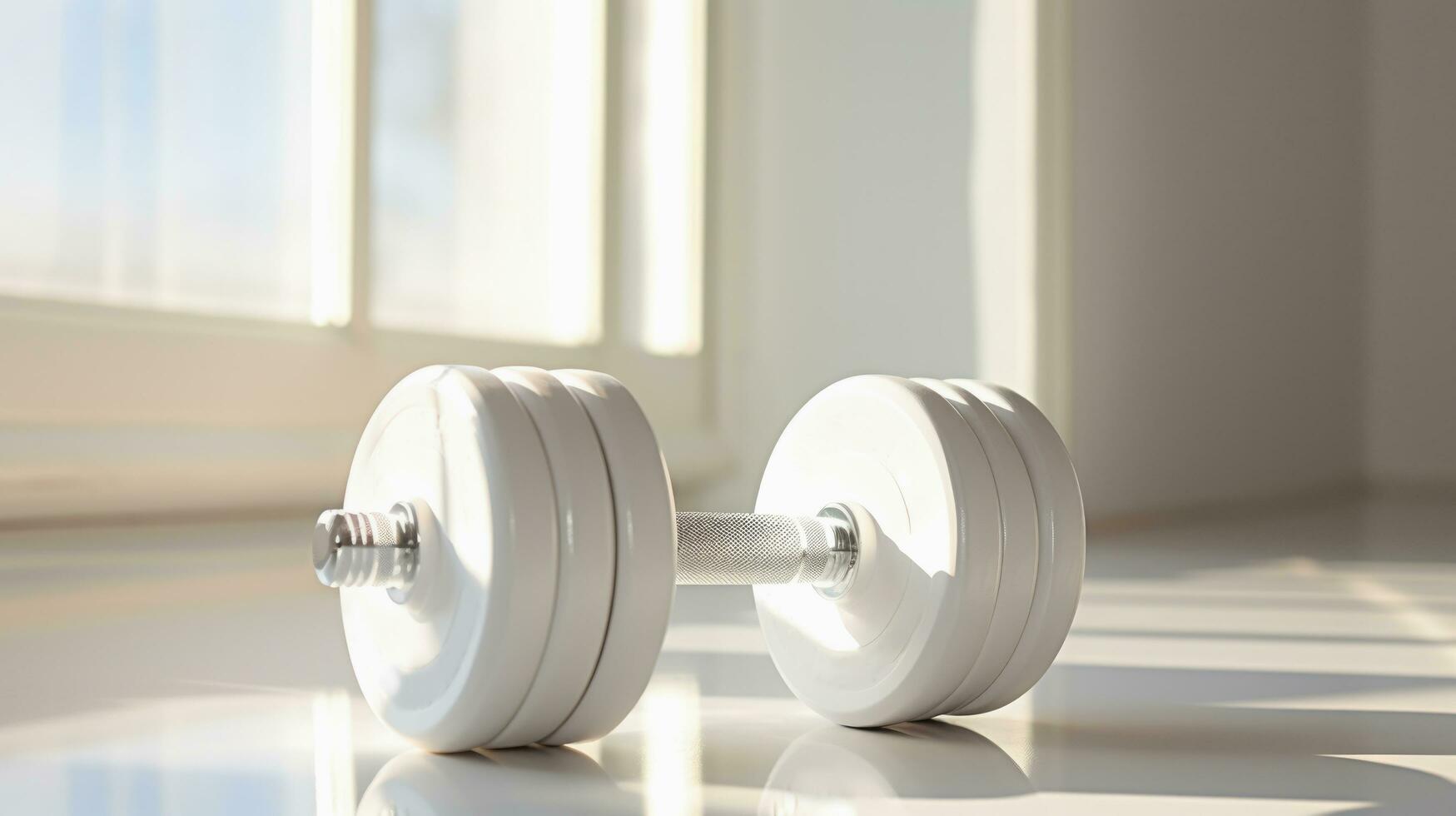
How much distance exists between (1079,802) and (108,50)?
1.97 m

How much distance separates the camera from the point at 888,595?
3.49 feet

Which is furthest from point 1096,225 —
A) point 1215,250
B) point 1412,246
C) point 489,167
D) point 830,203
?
point 1412,246

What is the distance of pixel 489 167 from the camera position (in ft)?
10.1

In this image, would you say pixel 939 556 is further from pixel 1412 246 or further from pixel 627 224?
pixel 1412 246

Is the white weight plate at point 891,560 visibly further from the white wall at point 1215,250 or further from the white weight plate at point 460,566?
the white wall at point 1215,250

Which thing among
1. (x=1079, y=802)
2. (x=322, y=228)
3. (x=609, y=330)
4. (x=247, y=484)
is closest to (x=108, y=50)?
A: (x=322, y=228)

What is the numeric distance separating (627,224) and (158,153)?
1.22m

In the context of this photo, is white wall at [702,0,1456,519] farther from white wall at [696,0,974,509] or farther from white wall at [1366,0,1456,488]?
white wall at [1366,0,1456,488]

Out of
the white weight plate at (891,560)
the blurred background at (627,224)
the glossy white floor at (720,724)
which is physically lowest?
the glossy white floor at (720,724)

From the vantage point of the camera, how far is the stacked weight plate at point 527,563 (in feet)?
2.92

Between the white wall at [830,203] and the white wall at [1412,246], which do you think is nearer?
the white wall at [830,203]

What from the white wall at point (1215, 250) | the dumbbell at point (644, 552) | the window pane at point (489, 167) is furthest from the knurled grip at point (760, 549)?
the white wall at point (1215, 250)

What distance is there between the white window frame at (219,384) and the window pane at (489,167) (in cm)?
8

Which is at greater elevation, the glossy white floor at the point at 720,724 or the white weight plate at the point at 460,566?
the white weight plate at the point at 460,566
